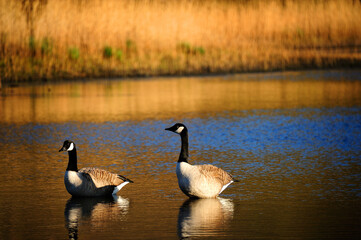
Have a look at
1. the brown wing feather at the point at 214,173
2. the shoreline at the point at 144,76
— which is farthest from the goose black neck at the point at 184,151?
the shoreline at the point at 144,76

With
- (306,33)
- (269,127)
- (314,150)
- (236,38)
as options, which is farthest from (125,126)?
(306,33)

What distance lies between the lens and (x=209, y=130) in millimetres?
14656

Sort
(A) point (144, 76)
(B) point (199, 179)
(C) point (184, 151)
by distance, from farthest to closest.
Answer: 1. (A) point (144, 76)
2. (C) point (184, 151)
3. (B) point (199, 179)

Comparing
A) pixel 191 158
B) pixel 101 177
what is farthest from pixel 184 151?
pixel 191 158

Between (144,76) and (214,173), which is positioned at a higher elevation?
(144,76)

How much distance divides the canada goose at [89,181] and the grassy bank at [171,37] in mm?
16292

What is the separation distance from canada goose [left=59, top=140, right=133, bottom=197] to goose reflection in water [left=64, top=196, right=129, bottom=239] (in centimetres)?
10

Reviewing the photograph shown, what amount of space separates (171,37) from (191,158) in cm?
1573

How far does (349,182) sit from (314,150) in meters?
2.70

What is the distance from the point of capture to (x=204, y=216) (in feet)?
24.9

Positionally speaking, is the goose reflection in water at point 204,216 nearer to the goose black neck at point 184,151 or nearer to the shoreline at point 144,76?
the goose black neck at point 184,151

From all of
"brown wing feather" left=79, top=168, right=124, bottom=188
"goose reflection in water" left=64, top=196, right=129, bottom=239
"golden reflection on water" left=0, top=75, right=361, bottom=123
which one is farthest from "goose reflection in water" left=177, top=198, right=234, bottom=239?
"golden reflection on water" left=0, top=75, right=361, bottom=123

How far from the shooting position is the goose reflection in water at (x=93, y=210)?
741 cm

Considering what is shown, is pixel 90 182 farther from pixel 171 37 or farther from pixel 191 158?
pixel 171 37
